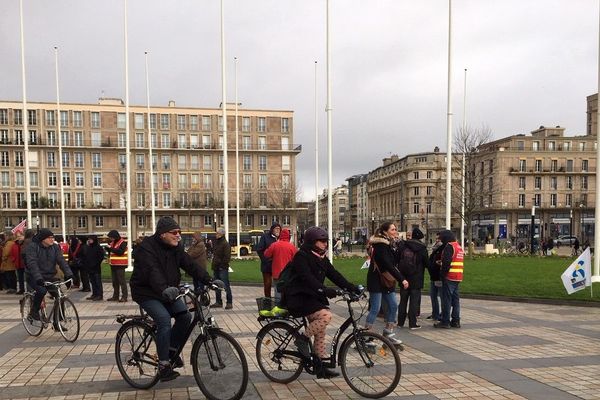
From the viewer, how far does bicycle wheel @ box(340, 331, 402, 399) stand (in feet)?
17.0

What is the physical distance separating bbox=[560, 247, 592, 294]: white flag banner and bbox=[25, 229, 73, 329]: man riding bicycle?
11.0 metres

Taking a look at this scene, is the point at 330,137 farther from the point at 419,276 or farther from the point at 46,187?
the point at 46,187

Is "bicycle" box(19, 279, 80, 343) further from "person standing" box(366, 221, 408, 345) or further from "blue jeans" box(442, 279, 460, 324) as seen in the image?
"blue jeans" box(442, 279, 460, 324)

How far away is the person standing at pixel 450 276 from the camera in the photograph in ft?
30.3

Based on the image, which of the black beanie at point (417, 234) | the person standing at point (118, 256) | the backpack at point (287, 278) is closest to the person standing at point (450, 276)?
the black beanie at point (417, 234)

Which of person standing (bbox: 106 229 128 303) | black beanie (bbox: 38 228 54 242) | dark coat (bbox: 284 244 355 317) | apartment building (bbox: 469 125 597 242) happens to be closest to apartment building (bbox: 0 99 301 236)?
apartment building (bbox: 469 125 597 242)

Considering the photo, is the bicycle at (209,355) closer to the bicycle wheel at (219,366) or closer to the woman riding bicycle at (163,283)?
the bicycle wheel at (219,366)

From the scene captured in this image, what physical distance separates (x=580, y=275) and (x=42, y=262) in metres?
11.7

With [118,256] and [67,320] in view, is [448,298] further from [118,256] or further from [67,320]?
[118,256]

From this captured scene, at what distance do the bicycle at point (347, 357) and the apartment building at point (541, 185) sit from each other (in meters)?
80.0

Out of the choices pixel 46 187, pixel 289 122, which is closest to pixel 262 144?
pixel 289 122

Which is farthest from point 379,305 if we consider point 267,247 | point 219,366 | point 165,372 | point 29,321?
point 29,321

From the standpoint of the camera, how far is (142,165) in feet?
257

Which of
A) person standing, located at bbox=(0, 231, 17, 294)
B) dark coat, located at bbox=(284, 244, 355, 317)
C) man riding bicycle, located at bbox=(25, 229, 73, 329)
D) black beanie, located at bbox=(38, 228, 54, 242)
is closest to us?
dark coat, located at bbox=(284, 244, 355, 317)
